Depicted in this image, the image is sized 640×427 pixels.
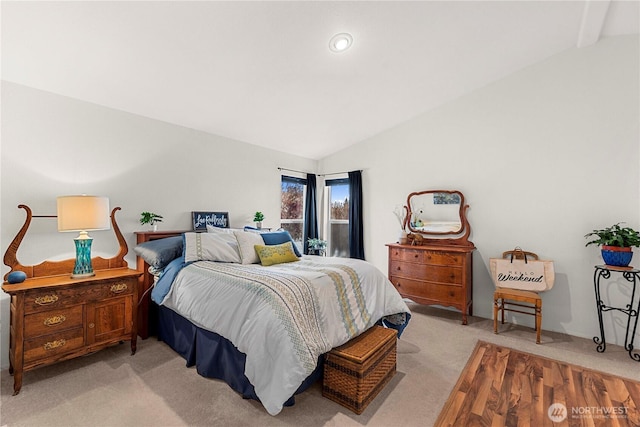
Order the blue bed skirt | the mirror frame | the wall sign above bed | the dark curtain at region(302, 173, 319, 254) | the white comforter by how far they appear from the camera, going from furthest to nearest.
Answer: the dark curtain at region(302, 173, 319, 254), the mirror frame, the wall sign above bed, the blue bed skirt, the white comforter

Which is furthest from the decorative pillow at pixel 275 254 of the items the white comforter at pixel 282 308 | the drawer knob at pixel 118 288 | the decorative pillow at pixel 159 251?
the drawer knob at pixel 118 288

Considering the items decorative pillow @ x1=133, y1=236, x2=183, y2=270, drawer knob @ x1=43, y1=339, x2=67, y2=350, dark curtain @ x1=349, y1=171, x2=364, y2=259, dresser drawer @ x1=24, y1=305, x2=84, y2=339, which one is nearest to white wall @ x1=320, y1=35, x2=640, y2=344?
dark curtain @ x1=349, y1=171, x2=364, y2=259

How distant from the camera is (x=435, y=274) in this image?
3.52 metres

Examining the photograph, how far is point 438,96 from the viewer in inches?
148

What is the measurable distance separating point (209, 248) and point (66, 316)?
1.15 metres

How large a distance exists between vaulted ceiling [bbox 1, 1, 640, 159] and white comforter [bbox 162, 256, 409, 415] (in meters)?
1.77

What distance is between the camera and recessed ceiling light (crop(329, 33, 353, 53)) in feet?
8.13

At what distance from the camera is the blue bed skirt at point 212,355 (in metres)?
1.99

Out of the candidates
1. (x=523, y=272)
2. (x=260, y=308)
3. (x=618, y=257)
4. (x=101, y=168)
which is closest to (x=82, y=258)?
(x=101, y=168)

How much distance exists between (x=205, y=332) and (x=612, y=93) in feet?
14.9

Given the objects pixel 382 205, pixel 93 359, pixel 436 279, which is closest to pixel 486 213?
pixel 436 279

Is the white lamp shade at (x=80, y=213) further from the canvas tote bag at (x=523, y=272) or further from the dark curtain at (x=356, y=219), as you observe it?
the canvas tote bag at (x=523, y=272)

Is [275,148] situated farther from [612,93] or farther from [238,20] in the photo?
[612,93]

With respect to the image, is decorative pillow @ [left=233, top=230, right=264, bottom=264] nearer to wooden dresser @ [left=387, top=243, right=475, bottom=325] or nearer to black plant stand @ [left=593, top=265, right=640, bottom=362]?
wooden dresser @ [left=387, top=243, right=475, bottom=325]
